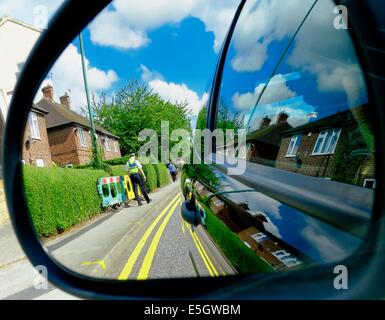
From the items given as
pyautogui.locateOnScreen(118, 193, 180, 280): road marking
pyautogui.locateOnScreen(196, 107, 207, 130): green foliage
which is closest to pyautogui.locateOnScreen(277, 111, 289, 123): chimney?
pyautogui.locateOnScreen(196, 107, 207, 130): green foliage

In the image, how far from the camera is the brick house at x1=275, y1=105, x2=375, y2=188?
78cm

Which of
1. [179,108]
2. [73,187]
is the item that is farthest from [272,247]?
[179,108]

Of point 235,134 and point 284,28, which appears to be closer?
point 284,28

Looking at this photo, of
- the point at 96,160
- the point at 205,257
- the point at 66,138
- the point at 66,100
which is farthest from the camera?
the point at 66,100

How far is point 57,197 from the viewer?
8.43 m

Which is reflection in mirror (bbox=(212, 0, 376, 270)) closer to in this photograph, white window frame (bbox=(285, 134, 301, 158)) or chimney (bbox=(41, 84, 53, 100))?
white window frame (bbox=(285, 134, 301, 158))

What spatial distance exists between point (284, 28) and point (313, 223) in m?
0.87

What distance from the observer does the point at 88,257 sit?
16.4 ft

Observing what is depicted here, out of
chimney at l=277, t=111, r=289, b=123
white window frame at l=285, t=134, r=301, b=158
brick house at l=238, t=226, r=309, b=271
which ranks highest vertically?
chimney at l=277, t=111, r=289, b=123

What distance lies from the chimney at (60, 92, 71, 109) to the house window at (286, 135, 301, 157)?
1915 inches

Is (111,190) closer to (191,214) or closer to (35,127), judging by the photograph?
(191,214)

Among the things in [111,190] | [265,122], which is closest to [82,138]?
[111,190]

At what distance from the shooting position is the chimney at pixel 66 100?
4594 centimetres
